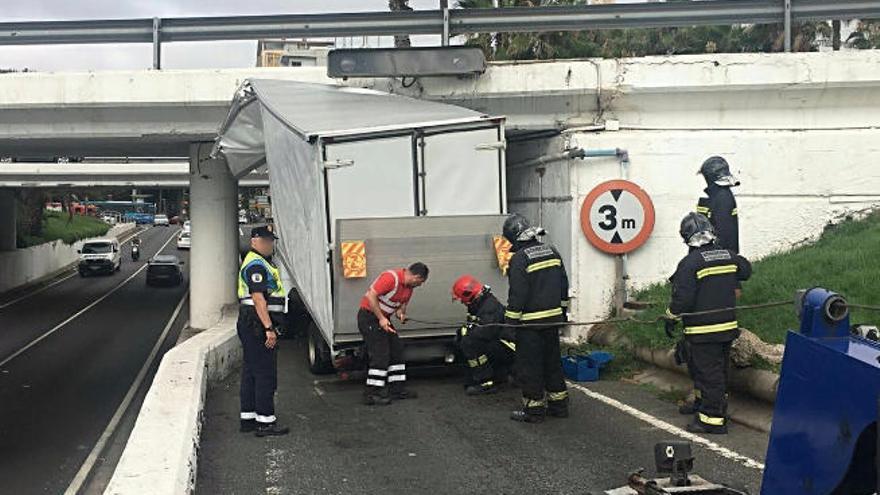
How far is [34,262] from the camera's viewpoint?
42281mm

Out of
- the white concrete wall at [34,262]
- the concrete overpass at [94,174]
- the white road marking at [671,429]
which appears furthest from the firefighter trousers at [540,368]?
the white concrete wall at [34,262]

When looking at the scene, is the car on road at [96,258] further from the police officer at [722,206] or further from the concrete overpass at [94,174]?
the police officer at [722,206]

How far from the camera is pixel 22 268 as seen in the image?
39.5 metres

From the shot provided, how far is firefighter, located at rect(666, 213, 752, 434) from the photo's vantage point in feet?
23.0

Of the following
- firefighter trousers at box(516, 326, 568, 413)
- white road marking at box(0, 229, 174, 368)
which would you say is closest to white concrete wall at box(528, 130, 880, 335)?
firefighter trousers at box(516, 326, 568, 413)

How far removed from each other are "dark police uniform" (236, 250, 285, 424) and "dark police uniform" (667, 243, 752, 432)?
346 cm

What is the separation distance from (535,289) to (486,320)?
137 cm

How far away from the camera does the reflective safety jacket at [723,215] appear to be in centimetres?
846

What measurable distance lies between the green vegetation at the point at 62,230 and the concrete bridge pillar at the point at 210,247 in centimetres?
2961

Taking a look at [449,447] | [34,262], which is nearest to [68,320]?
[34,262]

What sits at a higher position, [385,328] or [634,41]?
[634,41]

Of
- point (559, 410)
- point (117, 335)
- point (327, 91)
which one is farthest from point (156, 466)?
point (117, 335)

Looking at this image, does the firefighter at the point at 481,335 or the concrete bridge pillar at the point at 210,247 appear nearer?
the firefighter at the point at 481,335

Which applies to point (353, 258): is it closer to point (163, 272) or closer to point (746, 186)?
point (746, 186)
